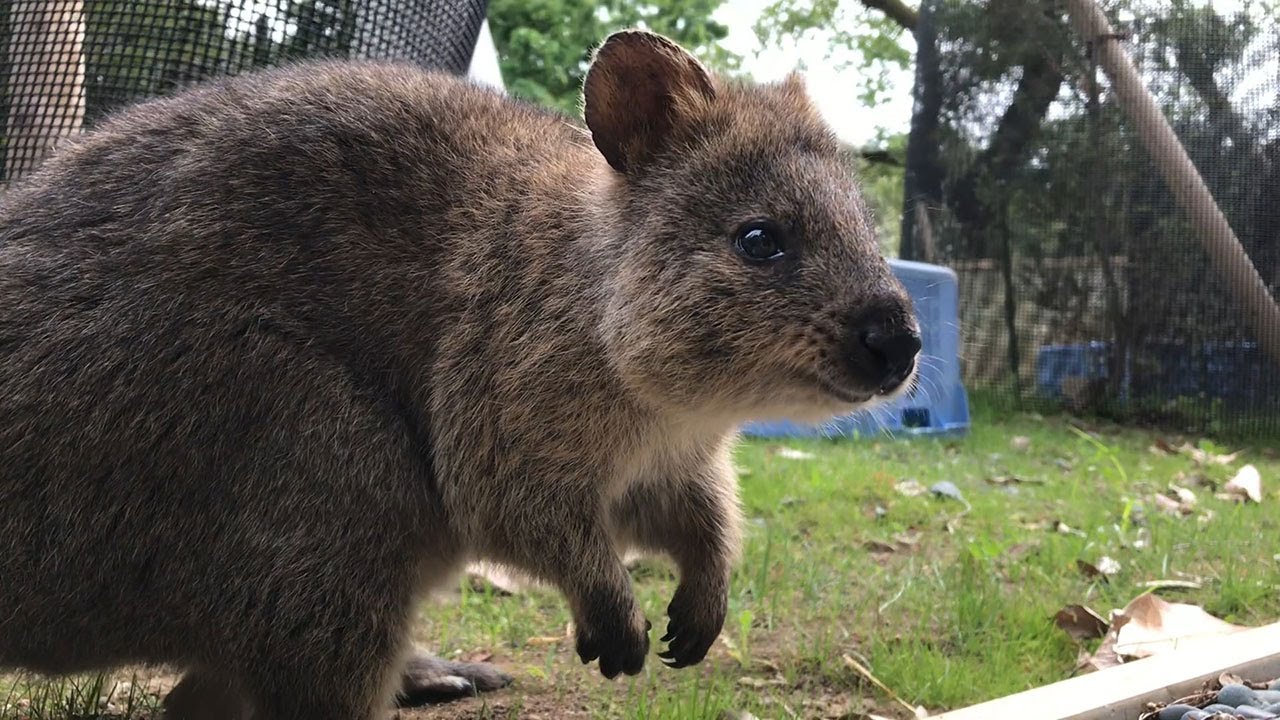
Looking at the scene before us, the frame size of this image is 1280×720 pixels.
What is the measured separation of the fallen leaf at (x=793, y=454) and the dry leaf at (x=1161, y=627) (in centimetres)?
373

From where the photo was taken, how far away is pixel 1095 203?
1017 centimetres

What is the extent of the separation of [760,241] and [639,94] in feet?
1.85

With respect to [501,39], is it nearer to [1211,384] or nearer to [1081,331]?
[1081,331]

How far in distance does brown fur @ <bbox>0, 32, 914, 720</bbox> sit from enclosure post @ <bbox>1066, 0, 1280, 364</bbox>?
22.1 feet

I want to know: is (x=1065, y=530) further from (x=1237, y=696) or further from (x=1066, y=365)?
(x=1066, y=365)

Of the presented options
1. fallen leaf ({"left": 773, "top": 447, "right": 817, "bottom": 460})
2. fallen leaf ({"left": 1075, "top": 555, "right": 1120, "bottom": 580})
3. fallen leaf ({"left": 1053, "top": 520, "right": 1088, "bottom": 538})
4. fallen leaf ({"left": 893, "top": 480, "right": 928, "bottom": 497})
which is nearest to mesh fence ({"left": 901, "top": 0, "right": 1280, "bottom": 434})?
fallen leaf ({"left": 773, "top": 447, "right": 817, "bottom": 460})

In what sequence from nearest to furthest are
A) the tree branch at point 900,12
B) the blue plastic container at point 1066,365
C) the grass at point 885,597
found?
1. the grass at point 885,597
2. the blue plastic container at point 1066,365
3. the tree branch at point 900,12

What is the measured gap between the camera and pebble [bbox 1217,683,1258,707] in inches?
112

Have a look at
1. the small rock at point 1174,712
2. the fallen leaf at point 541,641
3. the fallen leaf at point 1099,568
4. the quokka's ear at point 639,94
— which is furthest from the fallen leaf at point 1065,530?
the quokka's ear at point 639,94

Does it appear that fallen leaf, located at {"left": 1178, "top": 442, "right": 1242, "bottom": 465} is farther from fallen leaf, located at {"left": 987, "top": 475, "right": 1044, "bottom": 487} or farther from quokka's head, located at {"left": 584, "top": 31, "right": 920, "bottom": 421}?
quokka's head, located at {"left": 584, "top": 31, "right": 920, "bottom": 421}

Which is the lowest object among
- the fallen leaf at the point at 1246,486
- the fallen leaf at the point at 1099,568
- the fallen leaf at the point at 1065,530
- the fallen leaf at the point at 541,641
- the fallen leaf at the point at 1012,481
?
the fallen leaf at the point at 541,641

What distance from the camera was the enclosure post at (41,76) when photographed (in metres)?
4.49

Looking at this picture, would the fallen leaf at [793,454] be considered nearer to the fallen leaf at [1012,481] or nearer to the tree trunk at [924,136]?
the fallen leaf at [1012,481]

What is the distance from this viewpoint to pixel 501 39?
15297 mm
